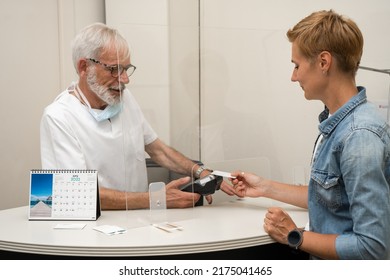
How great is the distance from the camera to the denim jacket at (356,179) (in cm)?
104

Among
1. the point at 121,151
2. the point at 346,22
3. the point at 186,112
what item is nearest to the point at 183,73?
the point at 186,112

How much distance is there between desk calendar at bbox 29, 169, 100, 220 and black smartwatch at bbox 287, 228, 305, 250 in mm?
678

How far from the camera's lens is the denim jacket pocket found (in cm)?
114

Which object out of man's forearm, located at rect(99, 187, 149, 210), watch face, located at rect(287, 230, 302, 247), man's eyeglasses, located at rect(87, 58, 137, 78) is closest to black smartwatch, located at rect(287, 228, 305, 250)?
watch face, located at rect(287, 230, 302, 247)

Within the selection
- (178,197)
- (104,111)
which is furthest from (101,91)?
(178,197)

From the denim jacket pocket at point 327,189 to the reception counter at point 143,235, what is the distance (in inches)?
10.0

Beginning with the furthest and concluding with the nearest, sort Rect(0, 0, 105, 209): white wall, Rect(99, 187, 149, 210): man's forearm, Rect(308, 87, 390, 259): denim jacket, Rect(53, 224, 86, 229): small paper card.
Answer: Rect(0, 0, 105, 209): white wall
Rect(99, 187, 149, 210): man's forearm
Rect(53, 224, 86, 229): small paper card
Rect(308, 87, 390, 259): denim jacket

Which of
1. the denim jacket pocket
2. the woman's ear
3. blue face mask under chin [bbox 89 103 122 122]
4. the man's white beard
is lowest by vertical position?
the denim jacket pocket

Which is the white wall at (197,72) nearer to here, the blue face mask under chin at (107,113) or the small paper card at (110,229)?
the blue face mask under chin at (107,113)

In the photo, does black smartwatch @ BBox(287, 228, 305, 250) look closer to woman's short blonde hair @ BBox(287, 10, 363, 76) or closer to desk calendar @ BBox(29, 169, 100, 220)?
woman's short blonde hair @ BBox(287, 10, 363, 76)

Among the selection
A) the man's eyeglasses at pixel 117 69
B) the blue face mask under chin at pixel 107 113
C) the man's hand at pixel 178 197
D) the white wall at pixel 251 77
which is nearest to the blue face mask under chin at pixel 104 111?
the blue face mask under chin at pixel 107 113

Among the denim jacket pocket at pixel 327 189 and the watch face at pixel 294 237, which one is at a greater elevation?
the denim jacket pocket at pixel 327 189

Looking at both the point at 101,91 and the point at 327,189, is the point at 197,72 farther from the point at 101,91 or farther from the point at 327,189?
the point at 327,189

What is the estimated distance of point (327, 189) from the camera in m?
1.16
